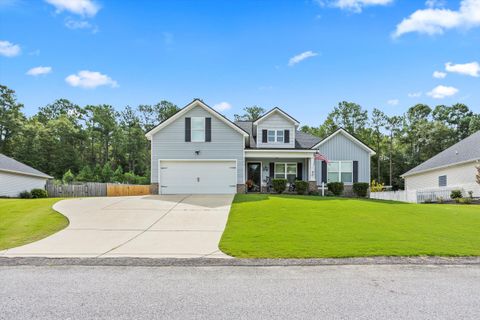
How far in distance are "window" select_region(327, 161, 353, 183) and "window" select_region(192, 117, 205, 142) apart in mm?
Result: 9582

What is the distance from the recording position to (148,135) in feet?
67.4

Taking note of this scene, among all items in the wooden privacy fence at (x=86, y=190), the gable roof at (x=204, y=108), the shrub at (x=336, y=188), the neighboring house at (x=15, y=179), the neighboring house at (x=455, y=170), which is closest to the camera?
the gable roof at (x=204, y=108)

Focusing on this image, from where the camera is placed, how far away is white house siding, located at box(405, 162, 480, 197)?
885 inches

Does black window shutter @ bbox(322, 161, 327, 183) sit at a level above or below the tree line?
below

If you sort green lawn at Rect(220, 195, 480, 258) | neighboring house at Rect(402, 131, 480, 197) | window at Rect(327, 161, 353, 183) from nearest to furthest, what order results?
green lawn at Rect(220, 195, 480, 258) < neighboring house at Rect(402, 131, 480, 197) < window at Rect(327, 161, 353, 183)

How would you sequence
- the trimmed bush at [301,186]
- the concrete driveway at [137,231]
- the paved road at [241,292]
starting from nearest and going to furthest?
the paved road at [241,292]
the concrete driveway at [137,231]
the trimmed bush at [301,186]

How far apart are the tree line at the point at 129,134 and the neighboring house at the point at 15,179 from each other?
32.9 ft

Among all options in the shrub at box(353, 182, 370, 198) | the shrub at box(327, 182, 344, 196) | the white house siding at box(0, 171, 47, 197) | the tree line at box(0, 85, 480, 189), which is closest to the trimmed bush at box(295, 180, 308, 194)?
the shrub at box(327, 182, 344, 196)

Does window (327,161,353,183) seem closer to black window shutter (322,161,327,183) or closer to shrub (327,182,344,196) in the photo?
→ black window shutter (322,161,327,183)

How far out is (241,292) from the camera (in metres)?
4.96

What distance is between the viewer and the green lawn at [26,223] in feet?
29.2

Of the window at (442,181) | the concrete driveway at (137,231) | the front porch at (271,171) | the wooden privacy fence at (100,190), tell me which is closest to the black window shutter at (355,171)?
the front porch at (271,171)

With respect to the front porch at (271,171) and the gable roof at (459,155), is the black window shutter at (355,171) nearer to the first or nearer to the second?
the front porch at (271,171)

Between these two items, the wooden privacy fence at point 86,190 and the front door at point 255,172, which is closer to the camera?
the front door at point 255,172
